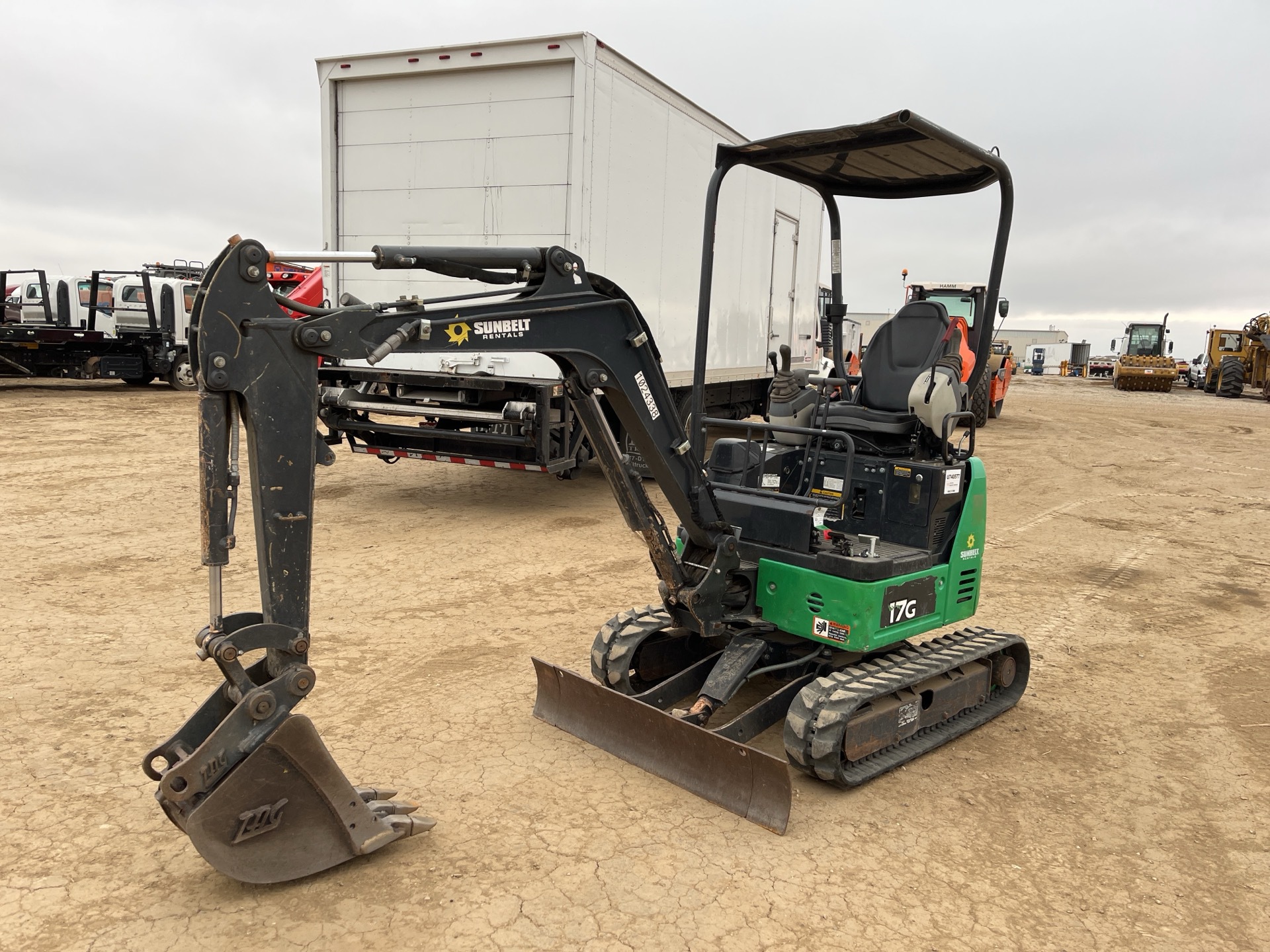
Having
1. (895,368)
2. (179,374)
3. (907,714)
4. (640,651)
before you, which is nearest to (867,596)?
(907,714)

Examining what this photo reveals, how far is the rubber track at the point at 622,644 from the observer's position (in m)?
4.98

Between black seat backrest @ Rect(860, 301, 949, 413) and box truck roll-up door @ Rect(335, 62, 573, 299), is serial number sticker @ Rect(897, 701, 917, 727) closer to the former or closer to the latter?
black seat backrest @ Rect(860, 301, 949, 413)

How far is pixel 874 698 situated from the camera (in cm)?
444

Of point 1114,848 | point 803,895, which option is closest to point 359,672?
point 803,895

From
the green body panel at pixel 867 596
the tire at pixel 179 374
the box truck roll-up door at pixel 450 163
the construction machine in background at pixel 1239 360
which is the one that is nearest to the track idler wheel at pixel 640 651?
the green body panel at pixel 867 596

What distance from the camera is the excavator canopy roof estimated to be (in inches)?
179

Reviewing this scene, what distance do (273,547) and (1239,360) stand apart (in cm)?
4139

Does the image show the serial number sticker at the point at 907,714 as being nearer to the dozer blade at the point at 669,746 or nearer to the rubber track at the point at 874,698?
the rubber track at the point at 874,698

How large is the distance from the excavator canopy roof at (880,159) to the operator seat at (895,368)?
0.72 m

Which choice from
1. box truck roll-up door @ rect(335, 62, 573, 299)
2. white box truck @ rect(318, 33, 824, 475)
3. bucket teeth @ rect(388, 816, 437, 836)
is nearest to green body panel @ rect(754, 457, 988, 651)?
bucket teeth @ rect(388, 816, 437, 836)

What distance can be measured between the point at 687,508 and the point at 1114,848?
2.32 meters

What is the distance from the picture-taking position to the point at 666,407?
173 inches

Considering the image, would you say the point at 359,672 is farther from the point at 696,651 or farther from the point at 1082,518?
the point at 1082,518

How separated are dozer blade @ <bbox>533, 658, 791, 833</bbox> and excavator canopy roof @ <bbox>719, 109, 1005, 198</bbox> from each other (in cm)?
277
